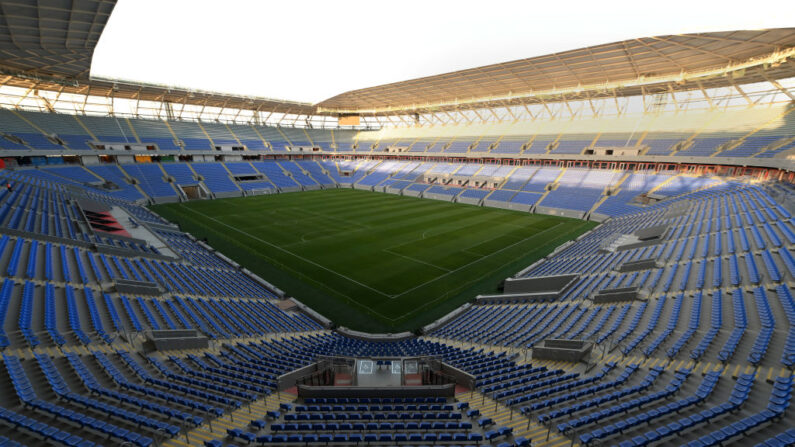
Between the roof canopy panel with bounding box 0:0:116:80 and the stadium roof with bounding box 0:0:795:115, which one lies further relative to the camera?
the stadium roof with bounding box 0:0:795:115

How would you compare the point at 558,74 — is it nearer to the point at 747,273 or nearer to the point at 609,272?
the point at 609,272

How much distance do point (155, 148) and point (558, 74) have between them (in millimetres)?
61699

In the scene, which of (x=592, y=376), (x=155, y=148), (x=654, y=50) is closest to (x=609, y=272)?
(x=592, y=376)

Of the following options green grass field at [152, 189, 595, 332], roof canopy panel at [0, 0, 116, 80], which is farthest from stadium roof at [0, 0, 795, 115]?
green grass field at [152, 189, 595, 332]

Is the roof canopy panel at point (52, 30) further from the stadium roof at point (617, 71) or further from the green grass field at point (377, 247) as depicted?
the stadium roof at point (617, 71)

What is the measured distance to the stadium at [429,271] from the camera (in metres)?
8.05

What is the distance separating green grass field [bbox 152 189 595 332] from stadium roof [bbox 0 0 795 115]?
16.9m

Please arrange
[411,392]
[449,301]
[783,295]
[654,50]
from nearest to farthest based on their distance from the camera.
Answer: [411,392], [783,295], [449,301], [654,50]

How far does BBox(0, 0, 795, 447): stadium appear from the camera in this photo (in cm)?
805

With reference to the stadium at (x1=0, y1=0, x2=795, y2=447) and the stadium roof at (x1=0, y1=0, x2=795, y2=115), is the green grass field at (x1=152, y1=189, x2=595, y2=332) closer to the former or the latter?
the stadium at (x1=0, y1=0, x2=795, y2=447)

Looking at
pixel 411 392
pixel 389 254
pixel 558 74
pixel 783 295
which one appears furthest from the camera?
pixel 558 74

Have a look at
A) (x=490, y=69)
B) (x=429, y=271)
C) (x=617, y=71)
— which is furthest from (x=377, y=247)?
(x=617, y=71)

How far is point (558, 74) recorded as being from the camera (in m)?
43.8

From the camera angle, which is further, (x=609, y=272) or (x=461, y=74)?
(x=461, y=74)
